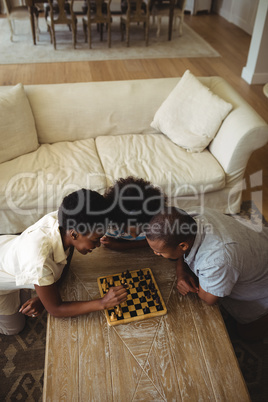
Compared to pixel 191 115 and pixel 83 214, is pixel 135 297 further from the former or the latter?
pixel 191 115

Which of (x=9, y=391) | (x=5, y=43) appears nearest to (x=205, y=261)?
(x=9, y=391)

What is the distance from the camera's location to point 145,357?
1.23 meters

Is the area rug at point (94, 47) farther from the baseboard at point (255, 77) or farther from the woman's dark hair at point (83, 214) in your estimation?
the woman's dark hair at point (83, 214)

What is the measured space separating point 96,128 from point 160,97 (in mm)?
Answer: 557

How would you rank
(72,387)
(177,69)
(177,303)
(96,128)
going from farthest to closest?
(177,69) < (96,128) < (177,303) < (72,387)

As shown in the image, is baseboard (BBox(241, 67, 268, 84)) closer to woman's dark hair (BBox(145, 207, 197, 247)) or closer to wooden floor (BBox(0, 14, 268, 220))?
wooden floor (BBox(0, 14, 268, 220))

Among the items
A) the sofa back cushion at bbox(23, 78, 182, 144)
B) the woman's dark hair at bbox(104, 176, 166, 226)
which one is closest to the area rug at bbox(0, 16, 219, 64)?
the sofa back cushion at bbox(23, 78, 182, 144)

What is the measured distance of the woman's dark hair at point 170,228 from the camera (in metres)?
1.29

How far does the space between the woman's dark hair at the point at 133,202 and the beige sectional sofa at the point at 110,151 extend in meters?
0.41

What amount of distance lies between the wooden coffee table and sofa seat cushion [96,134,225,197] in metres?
0.95

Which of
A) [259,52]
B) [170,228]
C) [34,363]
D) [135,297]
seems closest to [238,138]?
[170,228]

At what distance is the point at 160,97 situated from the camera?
8.59 feet

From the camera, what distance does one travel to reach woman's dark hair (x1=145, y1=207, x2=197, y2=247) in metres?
1.29

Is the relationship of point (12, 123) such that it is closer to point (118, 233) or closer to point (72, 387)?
point (118, 233)
